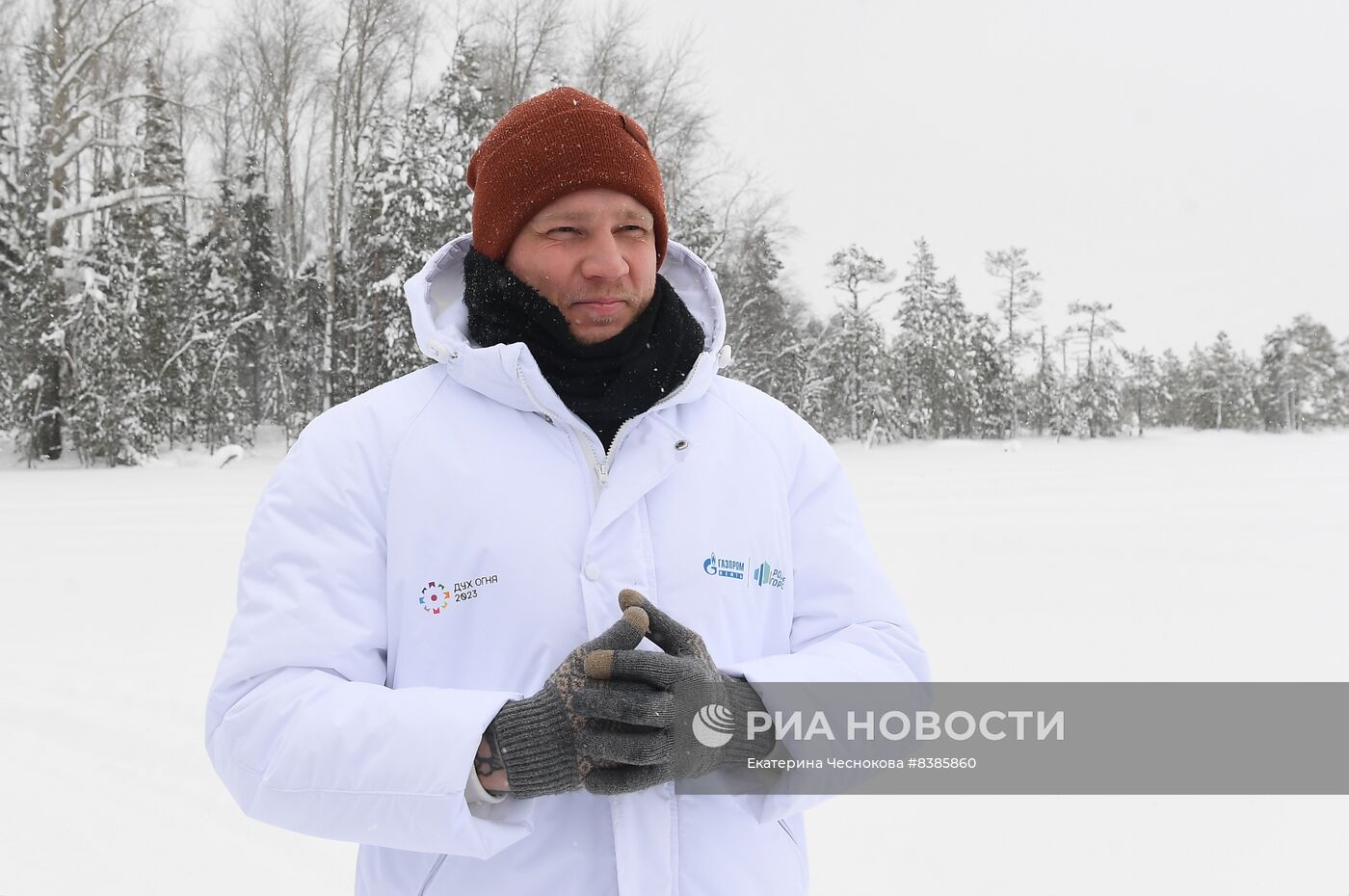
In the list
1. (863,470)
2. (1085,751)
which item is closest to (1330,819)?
(1085,751)

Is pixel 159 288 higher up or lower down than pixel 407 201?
lower down

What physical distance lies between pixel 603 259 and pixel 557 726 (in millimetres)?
752

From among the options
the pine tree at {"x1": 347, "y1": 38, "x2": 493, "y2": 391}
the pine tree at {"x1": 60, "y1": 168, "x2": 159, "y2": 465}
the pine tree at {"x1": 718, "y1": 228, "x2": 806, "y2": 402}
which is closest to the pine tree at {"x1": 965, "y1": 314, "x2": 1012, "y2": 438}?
the pine tree at {"x1": 718, "y1": 228, "x2": 806, "y2": 402}

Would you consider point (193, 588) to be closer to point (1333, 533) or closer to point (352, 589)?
point (352, 589)

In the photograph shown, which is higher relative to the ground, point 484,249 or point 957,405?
point 957,405

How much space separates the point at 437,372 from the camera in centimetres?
160

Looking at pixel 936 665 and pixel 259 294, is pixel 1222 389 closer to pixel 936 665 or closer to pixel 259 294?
pixel 259 294

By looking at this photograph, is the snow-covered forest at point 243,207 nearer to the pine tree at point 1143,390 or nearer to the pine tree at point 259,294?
the pine tree at point 259,294

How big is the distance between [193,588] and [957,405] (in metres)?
43.4

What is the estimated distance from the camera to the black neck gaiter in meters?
1.53

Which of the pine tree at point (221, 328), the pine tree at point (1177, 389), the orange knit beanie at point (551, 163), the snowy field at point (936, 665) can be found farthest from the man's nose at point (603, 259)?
the pine tree at point (1177, 389)

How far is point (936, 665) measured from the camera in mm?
5523

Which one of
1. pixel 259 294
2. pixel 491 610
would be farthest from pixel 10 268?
pixel 491 610

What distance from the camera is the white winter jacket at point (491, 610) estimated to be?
1.26 metres
